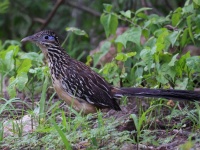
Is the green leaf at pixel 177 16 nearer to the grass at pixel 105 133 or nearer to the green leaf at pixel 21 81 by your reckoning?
the grass at pixel 105 133

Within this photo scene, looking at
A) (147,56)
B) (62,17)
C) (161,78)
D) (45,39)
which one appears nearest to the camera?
(147,56)

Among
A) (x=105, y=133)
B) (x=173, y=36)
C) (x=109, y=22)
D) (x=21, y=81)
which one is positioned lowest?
(x=105, y=133)

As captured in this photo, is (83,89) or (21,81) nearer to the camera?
(21,81)

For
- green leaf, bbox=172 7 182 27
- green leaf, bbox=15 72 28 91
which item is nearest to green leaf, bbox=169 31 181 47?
green leaf, bbox=172 7 182 27

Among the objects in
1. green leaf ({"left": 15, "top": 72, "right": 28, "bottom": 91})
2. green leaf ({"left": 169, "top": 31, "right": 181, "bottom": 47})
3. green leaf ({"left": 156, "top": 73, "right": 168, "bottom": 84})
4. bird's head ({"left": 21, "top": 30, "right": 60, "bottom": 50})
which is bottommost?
green leaf ({"left": 156, "top": 73, "right": 168, "bottom": 84})

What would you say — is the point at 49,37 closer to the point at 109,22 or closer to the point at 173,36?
the point at 109,22

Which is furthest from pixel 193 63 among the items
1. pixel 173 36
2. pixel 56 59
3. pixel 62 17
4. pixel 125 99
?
pixel 62 17

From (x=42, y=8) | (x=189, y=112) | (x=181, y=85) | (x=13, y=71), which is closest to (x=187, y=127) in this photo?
(x=189, y=112)

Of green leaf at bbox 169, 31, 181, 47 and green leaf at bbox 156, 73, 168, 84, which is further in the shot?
green leaf at bbox 169, 31, 181, 47

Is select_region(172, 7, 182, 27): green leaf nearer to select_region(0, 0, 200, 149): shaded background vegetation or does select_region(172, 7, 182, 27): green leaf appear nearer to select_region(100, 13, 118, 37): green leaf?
select_region(0, 0, 200, 149): shaded background vegetation

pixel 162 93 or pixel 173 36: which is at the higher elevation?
pixel 173 36

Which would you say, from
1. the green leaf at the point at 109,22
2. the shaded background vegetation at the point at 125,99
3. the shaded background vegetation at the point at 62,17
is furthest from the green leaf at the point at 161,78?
the shaded background vegetation at the point at 62,17

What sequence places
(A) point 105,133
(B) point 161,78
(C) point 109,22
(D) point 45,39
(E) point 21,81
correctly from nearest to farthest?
(A) point 105,133
(E) point 21,81
(B) point 161,78
(D) point 45,39
(C) point 109,22

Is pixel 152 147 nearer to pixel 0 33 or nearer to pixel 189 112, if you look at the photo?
pixel 189 112
